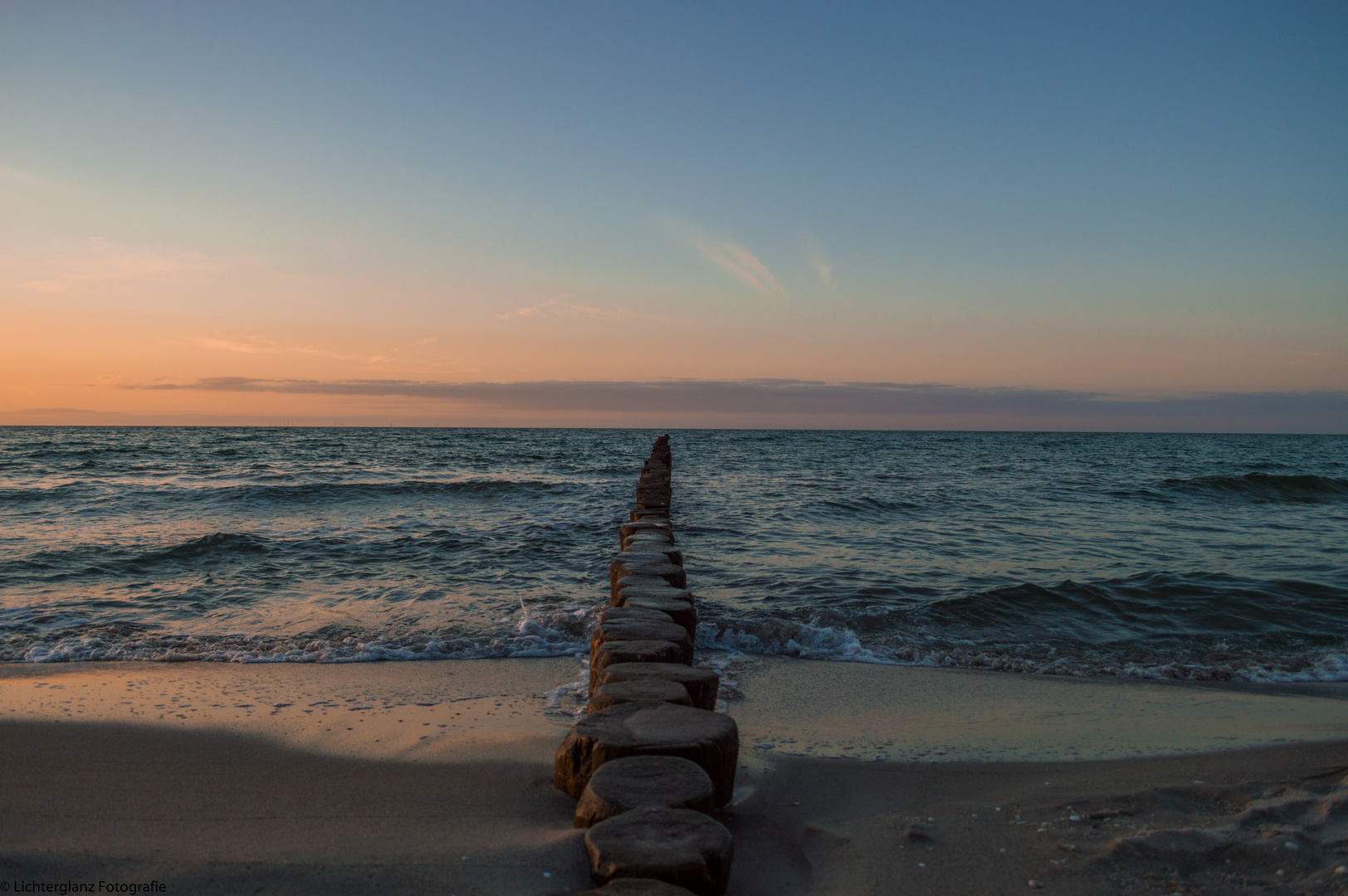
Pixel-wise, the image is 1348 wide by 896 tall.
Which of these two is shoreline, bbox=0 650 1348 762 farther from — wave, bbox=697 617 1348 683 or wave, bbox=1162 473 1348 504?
wave, bbox=1162 473 1348 504

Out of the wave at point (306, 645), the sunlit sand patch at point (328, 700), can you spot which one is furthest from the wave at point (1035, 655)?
the sunlit sand patch at point (328, 700)

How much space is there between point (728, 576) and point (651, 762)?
225 inches

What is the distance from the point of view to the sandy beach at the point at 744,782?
234 cm

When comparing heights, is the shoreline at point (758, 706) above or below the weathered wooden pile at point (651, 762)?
below

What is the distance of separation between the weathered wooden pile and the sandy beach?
0.21m

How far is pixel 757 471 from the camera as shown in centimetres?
2677

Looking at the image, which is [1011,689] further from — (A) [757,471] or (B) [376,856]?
(A) [757,471]

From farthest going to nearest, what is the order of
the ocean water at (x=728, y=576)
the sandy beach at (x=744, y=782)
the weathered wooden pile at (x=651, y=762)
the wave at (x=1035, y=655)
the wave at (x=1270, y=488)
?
the wave at (x=1270, y=488) → the ocean water at (x=728, y=576) → the wave at (x=1035, y=655) → the sandy beach at (x=744, y=782) → the weathered wooden pile at (x=651, y=762)

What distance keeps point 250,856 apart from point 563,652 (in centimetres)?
310

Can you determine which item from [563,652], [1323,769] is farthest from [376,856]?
[1323,769]

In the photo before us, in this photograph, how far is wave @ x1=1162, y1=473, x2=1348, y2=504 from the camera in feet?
59.7

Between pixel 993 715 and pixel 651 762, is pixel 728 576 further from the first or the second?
pixel 651 762

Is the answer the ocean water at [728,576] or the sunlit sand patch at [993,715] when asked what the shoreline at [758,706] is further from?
the ocean water at [728,576]

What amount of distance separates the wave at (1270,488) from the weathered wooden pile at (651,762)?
19.3 meters
